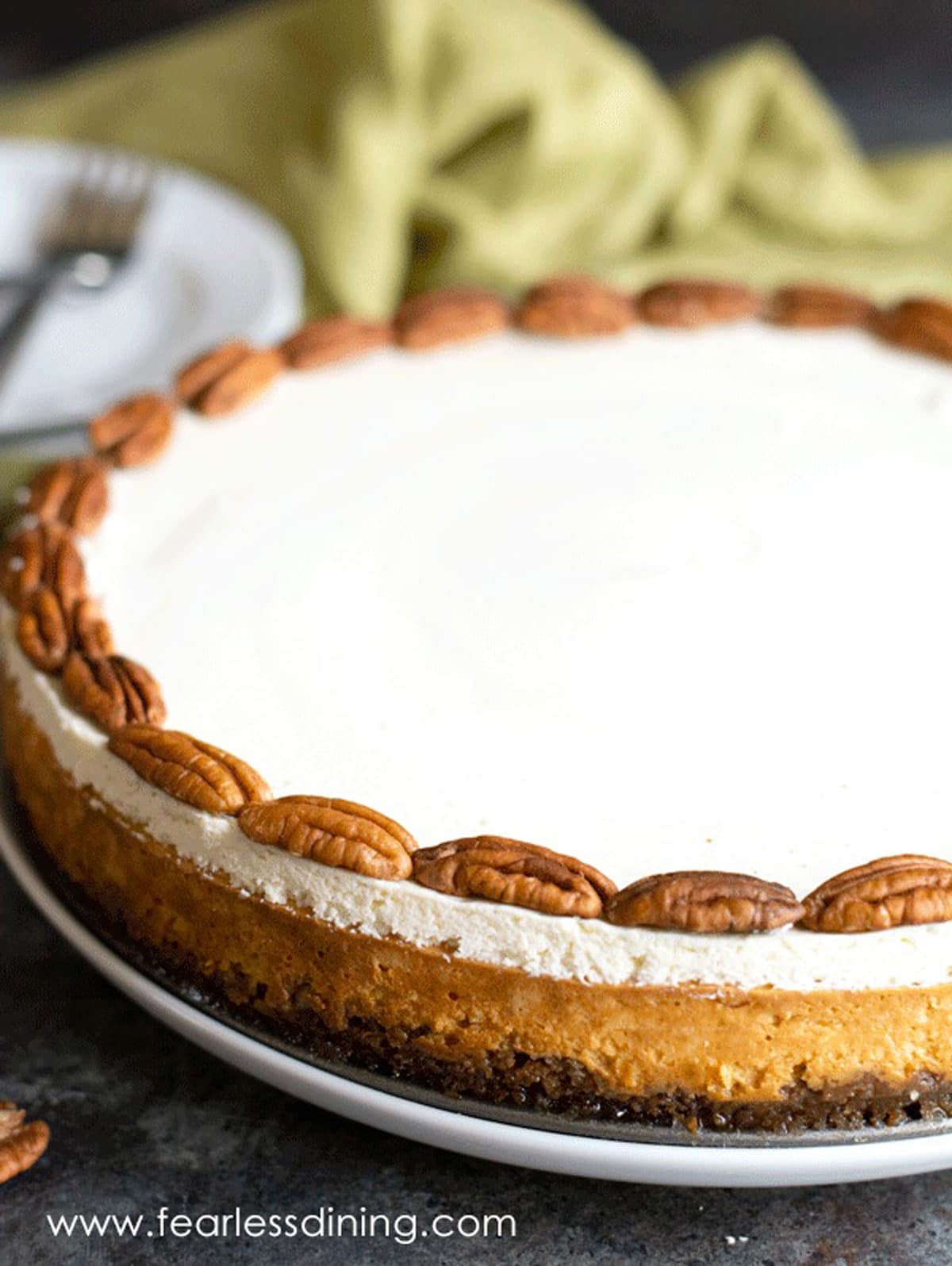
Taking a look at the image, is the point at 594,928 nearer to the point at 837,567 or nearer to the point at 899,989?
the point at 899,989

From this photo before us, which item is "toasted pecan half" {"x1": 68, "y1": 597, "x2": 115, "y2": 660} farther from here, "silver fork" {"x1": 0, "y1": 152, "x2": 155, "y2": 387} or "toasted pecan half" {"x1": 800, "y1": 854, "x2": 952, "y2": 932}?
"silver fork" {"x1": 0, "y1": 152, "x2": 155, "y2": 387}

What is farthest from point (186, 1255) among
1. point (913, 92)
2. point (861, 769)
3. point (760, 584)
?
point (913, 92)

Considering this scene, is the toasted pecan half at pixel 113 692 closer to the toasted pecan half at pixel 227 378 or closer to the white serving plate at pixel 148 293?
the toasted pecan half at pixel 227 378

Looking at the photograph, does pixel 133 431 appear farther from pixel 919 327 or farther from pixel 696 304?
pixel 919 327

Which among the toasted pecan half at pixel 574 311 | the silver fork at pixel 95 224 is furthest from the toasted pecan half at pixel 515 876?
the silver fork at pixel 95 224

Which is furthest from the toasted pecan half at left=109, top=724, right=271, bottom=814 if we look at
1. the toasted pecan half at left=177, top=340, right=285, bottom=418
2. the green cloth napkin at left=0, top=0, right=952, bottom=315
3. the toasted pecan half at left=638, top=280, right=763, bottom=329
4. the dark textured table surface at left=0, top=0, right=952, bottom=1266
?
the green cloth napkin at left=0, top=0, right=952, bottom=315

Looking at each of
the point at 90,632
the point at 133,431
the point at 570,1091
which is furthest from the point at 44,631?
the point at 570,1091
